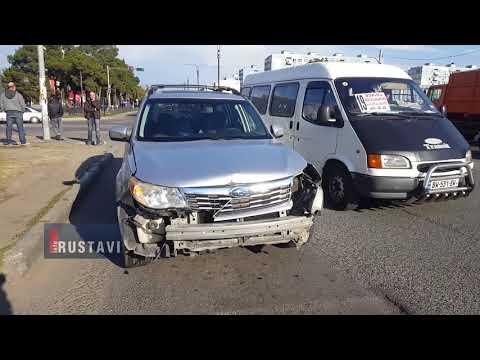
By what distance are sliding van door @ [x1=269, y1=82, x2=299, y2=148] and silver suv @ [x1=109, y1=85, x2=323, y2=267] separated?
310cm

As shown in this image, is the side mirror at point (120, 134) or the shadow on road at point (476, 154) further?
the shadow on road at point (476, 154)

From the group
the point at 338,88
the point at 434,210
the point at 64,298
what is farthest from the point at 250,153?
the point at 434,210

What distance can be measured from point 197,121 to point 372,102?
2825mm

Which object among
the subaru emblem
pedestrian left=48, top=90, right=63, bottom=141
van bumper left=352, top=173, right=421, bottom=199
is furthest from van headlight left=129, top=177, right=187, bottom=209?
pedestrian left=48, top=90, right=63, bottom=141

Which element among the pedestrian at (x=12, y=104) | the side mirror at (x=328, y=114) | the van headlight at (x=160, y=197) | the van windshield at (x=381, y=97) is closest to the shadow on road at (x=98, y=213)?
the van headlight at (x=160, y=197)

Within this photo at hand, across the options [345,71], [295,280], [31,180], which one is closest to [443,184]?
[345,71]

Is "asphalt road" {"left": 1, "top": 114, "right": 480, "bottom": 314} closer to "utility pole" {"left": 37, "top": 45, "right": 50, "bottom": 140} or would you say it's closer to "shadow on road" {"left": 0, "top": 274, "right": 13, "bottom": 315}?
"shadow on road" {"left": 0, "top": 274, "right": 13, "bottom": 315}

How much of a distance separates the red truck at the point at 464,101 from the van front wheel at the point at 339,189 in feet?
31.6

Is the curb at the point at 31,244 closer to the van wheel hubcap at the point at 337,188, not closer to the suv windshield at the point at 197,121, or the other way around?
the suv windshield at the point at 197,121

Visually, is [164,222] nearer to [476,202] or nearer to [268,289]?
[268,289]

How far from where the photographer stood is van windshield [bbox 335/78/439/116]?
538 cm

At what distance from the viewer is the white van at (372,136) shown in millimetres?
4730

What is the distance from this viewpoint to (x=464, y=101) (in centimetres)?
1328
